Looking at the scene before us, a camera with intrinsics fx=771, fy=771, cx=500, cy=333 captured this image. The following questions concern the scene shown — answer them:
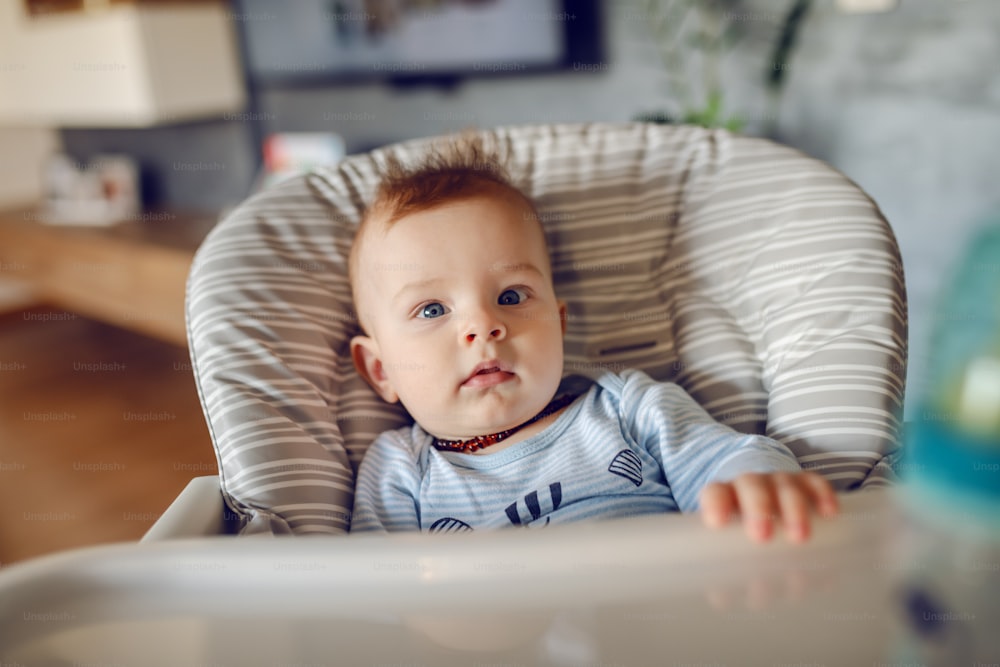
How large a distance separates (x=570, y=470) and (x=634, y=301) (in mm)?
285

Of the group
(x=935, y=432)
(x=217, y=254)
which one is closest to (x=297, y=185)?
(x=217, y=254)

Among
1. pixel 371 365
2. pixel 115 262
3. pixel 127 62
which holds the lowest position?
pixel 115 262

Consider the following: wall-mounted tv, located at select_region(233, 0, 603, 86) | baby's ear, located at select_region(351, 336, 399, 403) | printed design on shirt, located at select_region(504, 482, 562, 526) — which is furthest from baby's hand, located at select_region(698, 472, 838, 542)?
wall-mounted tv, located at select_region(233, 0, 603, 86)

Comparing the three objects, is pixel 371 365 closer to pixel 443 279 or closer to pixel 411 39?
pixel 443 279

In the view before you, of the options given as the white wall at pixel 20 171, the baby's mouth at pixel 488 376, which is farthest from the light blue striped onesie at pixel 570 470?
the white wall at pixel 20 171

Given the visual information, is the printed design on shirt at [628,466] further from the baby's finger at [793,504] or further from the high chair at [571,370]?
the baby's finger at [793,504]

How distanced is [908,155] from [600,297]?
118 cm

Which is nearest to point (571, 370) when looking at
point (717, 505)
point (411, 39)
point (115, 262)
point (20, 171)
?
point (717, 505)

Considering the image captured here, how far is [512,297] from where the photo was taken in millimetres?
920

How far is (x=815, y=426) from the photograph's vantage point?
824 millimetres

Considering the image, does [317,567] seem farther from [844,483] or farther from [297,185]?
[297,185]

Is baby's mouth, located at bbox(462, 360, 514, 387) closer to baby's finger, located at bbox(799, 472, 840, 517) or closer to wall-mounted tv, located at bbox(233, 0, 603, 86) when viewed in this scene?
baby's finger, located at bbox(799, 472, 840, 517)

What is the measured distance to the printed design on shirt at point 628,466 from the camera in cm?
86

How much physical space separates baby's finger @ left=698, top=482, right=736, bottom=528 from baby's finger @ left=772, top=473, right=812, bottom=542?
0.04m
